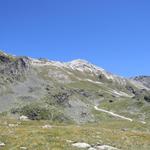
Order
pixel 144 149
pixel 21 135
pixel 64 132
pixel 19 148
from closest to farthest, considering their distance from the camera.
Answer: pixel 19 148, pixel 144 149, pixel 21 135, pixel 64 132

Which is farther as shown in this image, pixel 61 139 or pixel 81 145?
pixel 61 139

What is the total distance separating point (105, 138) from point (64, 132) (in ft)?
15.3

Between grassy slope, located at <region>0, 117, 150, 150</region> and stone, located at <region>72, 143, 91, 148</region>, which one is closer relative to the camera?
grassy slope, located at <region>0, 117, 150, 150</region>

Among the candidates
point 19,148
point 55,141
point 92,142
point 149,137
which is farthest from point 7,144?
point 149,137

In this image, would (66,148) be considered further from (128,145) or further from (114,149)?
(128,145)

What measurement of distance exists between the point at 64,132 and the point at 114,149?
340 inches

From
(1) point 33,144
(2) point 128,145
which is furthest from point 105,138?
(1) point 33,144

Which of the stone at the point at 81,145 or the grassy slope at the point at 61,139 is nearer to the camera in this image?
the grassy slope at the point at 61,139

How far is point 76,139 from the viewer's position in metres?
37.0

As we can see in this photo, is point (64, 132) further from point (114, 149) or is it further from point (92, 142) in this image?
point (114, 149)

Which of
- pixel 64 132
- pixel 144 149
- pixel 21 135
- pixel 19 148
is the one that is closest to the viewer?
pixel 19 148

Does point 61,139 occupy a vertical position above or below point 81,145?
above

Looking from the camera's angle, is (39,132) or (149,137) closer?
(39,132)

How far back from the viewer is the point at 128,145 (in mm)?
36594
